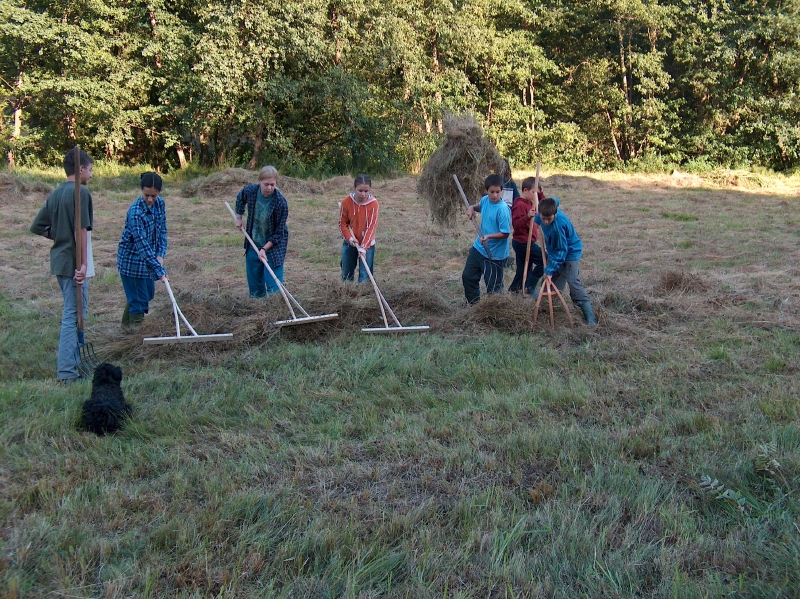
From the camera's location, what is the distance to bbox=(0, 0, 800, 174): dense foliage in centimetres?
2098

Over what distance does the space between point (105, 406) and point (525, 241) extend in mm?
5183

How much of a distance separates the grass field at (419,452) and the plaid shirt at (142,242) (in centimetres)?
57

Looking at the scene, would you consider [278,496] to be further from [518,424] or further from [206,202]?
[206,202]

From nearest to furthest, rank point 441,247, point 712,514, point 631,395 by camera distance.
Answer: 1. point 712,514
2. point 631,395
3. point 441,247

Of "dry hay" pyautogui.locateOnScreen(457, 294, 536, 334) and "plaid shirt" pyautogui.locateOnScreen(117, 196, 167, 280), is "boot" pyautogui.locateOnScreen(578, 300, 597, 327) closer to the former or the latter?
"dry hay" pyautogui.locateOnScreen(457, 294, 536, 334)

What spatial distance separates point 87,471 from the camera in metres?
3.96

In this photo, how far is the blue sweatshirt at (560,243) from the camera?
6859 mm

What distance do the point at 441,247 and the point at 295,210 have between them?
5.23 meters

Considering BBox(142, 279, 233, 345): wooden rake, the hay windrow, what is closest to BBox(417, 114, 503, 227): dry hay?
BBox(142, 279, 233, 345): wooden rake

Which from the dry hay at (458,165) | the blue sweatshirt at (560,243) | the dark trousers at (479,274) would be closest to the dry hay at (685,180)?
the dry hay at (458,165)

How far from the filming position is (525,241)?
816 cm

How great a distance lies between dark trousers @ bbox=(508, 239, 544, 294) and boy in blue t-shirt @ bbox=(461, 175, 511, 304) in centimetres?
45

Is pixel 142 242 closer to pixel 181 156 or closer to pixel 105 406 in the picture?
pixel 105 406

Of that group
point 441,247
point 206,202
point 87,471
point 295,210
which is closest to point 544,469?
point 87,471
